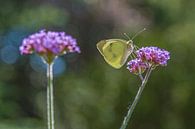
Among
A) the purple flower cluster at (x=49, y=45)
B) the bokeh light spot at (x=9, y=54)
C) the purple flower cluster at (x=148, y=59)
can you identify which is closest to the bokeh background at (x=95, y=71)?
the bokeh light spot at (x=9, y=54)

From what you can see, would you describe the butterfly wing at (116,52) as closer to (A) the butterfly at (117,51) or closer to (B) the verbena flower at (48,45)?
(A) the butterfly at (117,51)

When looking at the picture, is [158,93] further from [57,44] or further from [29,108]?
[57,44]

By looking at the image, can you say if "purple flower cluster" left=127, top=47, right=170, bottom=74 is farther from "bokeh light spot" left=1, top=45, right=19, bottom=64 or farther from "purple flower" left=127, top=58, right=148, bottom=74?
"bokeh light spot" left=1, top=45, right=19, bottom=64

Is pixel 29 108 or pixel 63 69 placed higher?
pixel 63 69

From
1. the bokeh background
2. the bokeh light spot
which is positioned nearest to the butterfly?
the bokeh background

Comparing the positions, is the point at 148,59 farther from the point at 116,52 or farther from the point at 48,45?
the point at 48,45

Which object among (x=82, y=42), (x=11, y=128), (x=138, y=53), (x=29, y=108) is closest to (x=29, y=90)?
(x=29, y=108)
